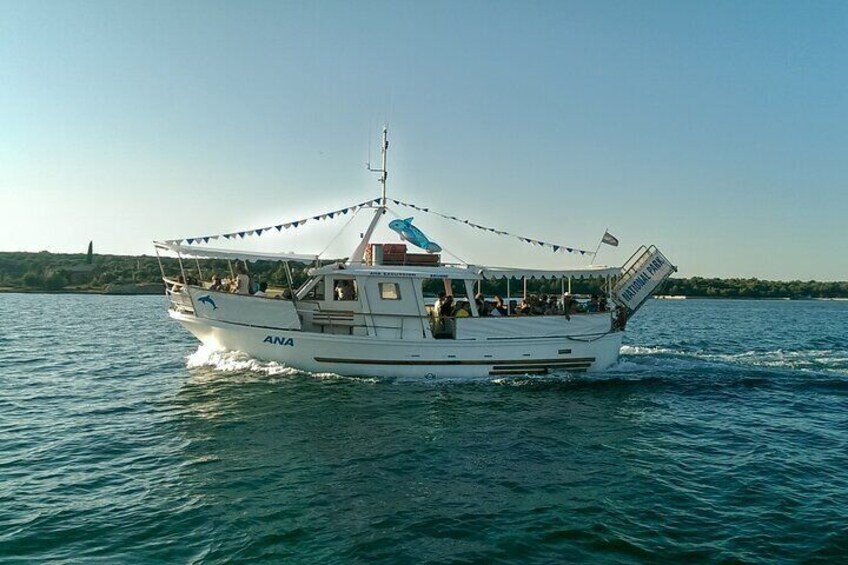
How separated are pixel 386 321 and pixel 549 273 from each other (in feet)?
21.4

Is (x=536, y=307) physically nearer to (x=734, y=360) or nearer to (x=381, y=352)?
(x=381, y=352)

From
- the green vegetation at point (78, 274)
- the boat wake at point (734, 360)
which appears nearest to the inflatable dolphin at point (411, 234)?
the boat wake at point (734, 360)

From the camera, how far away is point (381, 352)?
19.3m

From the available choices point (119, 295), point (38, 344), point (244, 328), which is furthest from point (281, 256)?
point (119, 295)

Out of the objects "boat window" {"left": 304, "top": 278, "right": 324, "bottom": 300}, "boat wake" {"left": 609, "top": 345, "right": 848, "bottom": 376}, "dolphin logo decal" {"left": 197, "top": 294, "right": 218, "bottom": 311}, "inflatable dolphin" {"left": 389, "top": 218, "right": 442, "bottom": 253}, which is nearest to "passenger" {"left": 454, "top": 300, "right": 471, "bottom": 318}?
"inflatable dolphin" {"left": 389, "top": 218, "right": 442, "bottom": 253}

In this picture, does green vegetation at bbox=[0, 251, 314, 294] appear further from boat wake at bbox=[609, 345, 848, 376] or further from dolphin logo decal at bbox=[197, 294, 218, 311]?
boat wake at bbox=[609, 345, 848, 376]

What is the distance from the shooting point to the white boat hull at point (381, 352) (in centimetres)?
1928

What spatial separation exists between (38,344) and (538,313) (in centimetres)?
2647

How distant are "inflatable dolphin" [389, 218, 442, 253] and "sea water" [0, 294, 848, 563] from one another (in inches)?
204

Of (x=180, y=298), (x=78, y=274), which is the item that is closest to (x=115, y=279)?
(x=78, y=274)

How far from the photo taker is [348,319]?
63.9 ft

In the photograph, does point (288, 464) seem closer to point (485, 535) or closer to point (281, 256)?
point (485, 535)

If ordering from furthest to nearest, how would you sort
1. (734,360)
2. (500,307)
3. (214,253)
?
(734,360) → (500,307) → (214,253)

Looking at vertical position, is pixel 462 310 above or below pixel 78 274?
below
